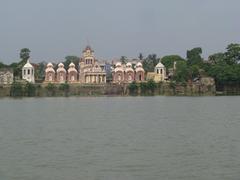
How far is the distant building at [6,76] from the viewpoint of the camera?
326 ft

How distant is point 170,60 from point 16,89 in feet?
110

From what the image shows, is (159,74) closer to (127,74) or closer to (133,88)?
(127,74)

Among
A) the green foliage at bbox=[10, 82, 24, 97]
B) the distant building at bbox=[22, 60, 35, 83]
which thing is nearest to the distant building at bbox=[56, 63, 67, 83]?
the distant building at bbox=[22, 60, 35, 83]

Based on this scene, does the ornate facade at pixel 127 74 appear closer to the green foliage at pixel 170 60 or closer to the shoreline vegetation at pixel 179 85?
the shoreline vegetation at pixel 179 85

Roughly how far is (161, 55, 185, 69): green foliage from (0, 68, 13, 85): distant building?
99.4ft

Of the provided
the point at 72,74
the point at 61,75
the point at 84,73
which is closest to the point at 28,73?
the point at 61,75

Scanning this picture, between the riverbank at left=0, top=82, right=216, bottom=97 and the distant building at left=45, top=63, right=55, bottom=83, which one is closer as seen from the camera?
the riverbank at left=0, top=82, right=216, bottom=97

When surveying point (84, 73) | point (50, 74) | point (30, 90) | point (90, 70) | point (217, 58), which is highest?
point (217, 58)

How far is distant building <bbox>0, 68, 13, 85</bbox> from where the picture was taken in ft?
326

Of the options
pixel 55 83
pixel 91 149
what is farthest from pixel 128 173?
pixel 55 83

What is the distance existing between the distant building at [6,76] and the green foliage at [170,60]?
99.4 feet

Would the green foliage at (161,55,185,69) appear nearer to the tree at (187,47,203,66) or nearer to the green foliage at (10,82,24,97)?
the tree at (187,47,203,66)

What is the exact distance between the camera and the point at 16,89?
9588cm

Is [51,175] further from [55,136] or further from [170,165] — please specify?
[55,136]
